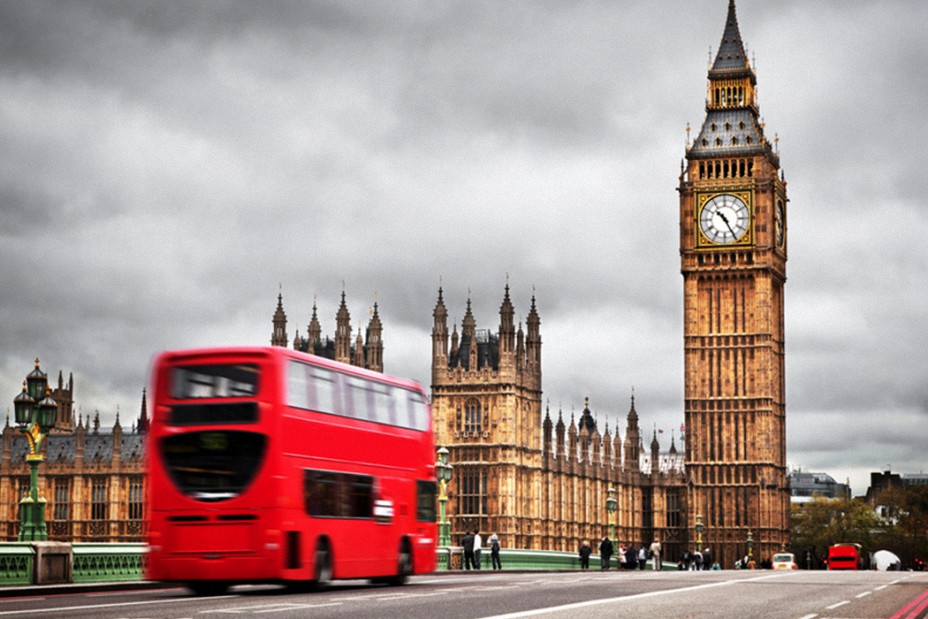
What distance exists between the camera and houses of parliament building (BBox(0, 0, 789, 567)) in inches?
3588

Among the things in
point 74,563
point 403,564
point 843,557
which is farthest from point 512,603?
point 843,557

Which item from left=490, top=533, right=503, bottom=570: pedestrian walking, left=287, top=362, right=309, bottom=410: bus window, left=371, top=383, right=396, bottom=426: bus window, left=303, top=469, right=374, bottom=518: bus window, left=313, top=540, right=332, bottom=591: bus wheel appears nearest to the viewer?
left=287, top=362, right=309, bottom=410: bus window

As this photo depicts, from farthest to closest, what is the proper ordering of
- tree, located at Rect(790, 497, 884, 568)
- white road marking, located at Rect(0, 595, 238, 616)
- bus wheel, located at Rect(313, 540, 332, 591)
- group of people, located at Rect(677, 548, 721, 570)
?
tree, located at Rect(790, 497, 884, 568) < group of people, located at Rect(677, 548, 721, 570) < bus wheel, located at Rect(313, 540, 332, 591) < white road marking, located at Rect(0, 595, 238, 616)

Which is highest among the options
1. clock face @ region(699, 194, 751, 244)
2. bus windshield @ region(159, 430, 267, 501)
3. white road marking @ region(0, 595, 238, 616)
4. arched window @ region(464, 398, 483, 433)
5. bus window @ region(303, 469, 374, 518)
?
clock face @ region(699, 194, 751, 244)

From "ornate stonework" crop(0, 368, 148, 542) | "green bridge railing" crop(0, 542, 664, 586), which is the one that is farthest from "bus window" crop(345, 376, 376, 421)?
"ornate stonework" crop(0, 368, 148, 542)

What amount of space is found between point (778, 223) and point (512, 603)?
8768 centimetres

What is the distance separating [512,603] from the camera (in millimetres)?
21172

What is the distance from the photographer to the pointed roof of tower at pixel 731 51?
357 ft

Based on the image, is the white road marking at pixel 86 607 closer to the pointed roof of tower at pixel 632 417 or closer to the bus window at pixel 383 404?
the bus window at pixel 383 404

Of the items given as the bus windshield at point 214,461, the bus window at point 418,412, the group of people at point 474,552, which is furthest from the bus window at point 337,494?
the group of people at point 474,552

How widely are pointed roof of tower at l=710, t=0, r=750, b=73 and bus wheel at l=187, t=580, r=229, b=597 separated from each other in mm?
88016

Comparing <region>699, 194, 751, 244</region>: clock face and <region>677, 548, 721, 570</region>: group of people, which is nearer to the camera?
<region>677, 548, 721, 570</region>: group of people

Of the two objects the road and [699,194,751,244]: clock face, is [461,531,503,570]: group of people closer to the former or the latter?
the road

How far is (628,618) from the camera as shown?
18109 mm
